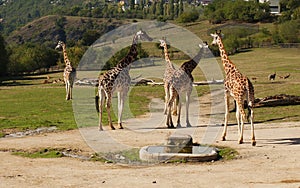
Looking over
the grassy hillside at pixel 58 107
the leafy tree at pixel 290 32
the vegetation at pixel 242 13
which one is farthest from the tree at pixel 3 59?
the vegetation at pixel 242 13

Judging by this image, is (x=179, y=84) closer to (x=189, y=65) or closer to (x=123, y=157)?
(x=189, y=65)

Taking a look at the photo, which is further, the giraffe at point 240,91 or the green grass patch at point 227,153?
the giraffe at point 240,91

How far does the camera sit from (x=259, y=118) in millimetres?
23688

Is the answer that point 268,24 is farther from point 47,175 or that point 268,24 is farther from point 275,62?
point 47,175

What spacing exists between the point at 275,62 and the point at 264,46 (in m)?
24.8

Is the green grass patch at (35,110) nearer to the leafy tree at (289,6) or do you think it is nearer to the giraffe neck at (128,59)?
the giraffe neck at (128,59)

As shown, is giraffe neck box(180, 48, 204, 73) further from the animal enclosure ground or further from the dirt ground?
the animal enclosure ground

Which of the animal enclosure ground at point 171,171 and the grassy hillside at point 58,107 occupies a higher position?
the animal enclosure ground at point 171,171

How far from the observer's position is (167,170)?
14211 millimetres

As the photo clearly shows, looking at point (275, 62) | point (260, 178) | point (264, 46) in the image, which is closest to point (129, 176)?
point (260, 178)

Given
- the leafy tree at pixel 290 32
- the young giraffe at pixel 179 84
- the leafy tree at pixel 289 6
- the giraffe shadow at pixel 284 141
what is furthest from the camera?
the leafy tree at pixel 289 6

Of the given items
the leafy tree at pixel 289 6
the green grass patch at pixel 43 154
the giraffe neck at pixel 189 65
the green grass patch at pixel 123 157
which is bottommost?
the green grass patch at pixel 43 154

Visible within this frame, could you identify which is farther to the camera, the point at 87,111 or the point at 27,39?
the point at 27,39

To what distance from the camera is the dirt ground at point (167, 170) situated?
12891 mm
